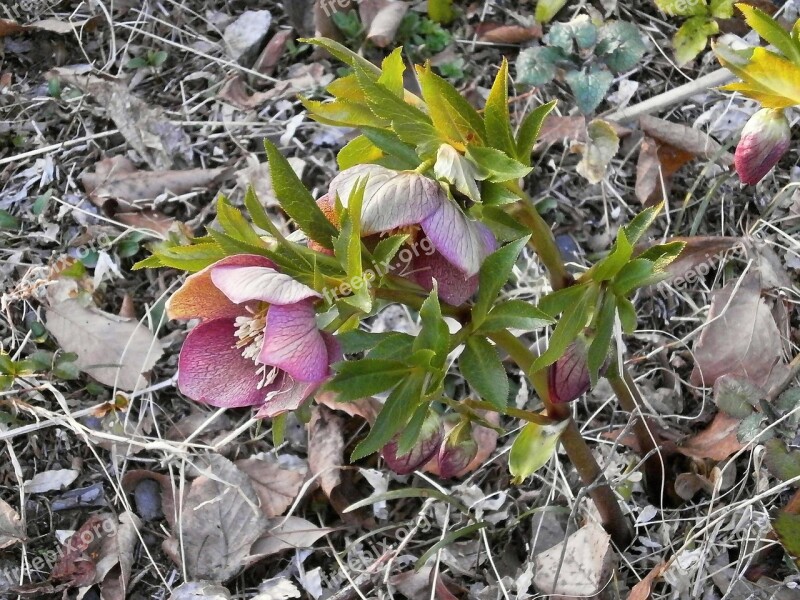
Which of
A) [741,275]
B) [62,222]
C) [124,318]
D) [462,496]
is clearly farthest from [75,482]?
[741,275]

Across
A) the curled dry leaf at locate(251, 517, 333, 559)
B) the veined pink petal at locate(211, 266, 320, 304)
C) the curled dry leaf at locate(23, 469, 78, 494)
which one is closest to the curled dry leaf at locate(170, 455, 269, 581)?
the curled dry leaf at locate(251, 517, 333, 559)

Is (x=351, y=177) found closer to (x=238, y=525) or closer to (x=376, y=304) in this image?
(x=376, y=304)

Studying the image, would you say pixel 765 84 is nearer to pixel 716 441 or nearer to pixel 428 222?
pixel 428 222

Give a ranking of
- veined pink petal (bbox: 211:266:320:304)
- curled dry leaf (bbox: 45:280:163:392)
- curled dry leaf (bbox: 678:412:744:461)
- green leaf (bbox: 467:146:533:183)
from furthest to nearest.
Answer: curled dry leaf (bbox: 45:280:163:392) < curled dry leaf (bbox: 678:412:744:461) < green leaf (bbox: 467:146:533:183) < veined pink petal (bbox: 211:266:320:304)

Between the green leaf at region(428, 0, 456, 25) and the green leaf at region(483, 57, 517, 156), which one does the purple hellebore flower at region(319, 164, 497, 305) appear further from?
the green leaf at region(428, 0, 456, 25)

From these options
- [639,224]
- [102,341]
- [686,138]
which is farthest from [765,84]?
[102,341]

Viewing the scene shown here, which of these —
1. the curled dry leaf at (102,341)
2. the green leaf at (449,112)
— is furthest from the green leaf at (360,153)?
the curled dry leaf at (102,341)
